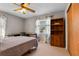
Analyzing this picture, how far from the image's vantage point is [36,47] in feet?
11.8

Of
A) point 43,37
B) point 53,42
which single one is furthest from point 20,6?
point 53,42

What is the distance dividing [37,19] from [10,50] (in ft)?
4.51

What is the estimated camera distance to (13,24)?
8.64 feet

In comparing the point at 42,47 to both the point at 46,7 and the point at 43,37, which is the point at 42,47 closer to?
the point at 43,37

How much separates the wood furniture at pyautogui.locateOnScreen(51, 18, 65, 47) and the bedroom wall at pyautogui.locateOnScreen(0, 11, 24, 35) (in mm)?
2023

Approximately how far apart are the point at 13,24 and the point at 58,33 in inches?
95.9

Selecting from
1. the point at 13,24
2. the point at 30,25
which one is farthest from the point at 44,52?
the point at 13,24

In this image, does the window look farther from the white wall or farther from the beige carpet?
the beige carpet

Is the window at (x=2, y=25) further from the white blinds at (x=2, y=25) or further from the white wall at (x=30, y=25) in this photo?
the white wall at (x=30, y=25)

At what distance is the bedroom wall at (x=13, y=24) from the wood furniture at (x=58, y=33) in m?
2.02

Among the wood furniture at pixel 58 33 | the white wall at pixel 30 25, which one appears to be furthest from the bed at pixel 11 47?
the wood furniture at pixel 58 33

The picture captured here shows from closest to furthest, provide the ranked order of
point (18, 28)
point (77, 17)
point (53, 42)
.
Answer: point (77, 17)
point (18, 28)
point (53, 42)

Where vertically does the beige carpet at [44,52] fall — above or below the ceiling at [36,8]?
below

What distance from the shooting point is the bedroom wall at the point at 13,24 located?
8.31 ft
